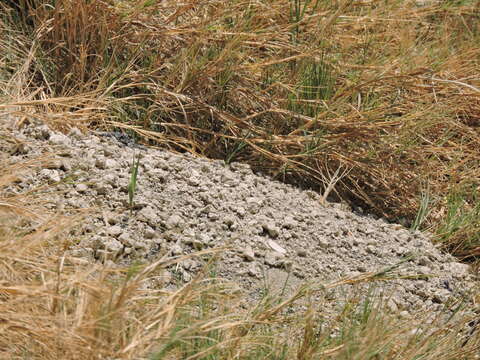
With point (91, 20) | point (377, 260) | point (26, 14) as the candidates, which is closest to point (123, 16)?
point (91, 20)

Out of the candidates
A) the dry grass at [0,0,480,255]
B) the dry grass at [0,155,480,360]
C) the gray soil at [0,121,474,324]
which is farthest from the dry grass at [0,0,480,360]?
the dry grass at [0,155,480,360]

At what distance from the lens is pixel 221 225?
7.91ft

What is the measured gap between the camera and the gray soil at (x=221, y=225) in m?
2.24

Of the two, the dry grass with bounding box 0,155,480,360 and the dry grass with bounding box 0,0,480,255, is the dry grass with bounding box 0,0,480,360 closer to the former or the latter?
the dry grass with bounding box 0,0,480,255

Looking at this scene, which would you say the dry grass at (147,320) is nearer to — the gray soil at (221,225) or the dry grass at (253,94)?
the gray soil at (221,225)

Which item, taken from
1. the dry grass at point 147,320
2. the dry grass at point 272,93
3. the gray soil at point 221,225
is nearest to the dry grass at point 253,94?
the dry grass at point 272,93

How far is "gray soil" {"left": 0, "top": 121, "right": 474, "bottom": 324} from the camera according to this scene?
2242mm

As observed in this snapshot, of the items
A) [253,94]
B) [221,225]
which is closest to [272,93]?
[253,94]

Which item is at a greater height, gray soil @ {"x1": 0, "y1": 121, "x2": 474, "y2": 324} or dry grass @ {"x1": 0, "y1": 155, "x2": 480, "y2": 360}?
dry grass @ {"x1": 0, "y1": 155, "x2": 480, "y2": 360}

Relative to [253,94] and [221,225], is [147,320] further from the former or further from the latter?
[253,94]

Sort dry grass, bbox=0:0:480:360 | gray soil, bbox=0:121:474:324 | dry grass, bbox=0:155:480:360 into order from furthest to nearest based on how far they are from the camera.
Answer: dry grass, bbox=0:0:480:360 → gray soil, bbox=0:121:474:324 → dry grass, bbox=0:155:480:360

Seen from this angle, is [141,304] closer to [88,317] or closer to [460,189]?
[88,317]

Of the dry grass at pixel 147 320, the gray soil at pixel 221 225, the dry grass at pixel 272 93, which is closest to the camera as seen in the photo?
the dry grass at pixel 147 320

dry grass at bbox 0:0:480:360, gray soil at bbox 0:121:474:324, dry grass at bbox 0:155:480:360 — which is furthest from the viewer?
dry grass at bbox 0:0:480:360
